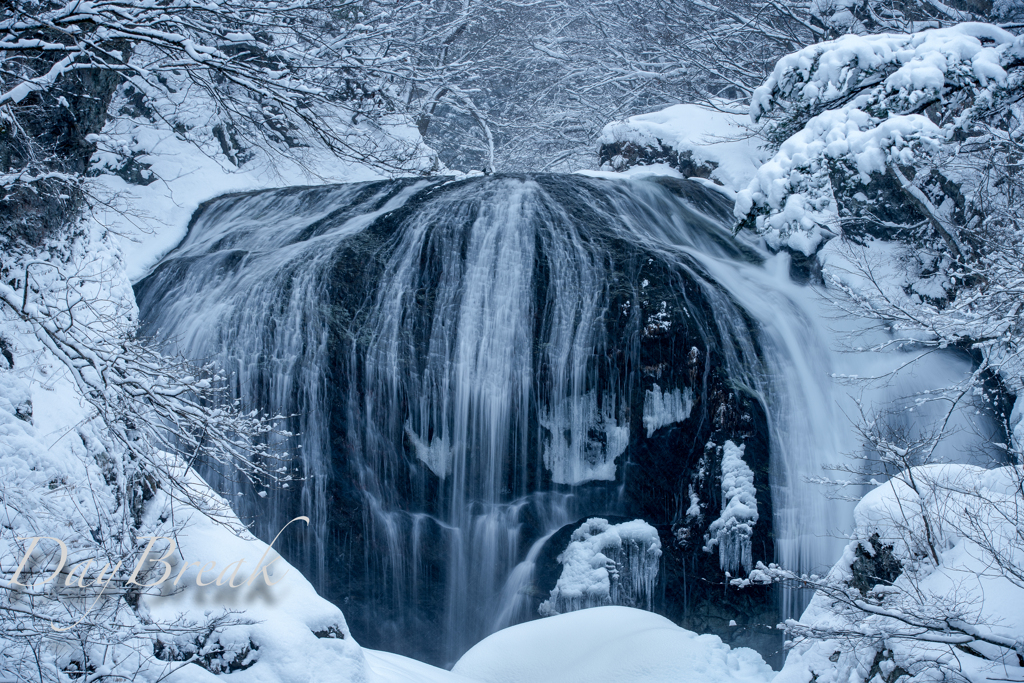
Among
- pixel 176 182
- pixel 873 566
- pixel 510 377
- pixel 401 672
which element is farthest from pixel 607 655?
pixel 176 182

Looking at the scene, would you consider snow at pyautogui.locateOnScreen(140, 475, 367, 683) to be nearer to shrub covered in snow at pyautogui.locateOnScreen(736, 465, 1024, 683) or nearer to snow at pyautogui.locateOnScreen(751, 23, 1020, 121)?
shrub covered in snow at pyautogui.locateOnScreen(736, 465, 1024, 683)

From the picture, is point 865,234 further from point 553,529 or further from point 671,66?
point 671,66

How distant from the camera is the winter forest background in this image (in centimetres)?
325

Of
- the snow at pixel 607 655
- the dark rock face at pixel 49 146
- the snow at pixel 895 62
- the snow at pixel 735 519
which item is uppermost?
the snow at pixel 895 62

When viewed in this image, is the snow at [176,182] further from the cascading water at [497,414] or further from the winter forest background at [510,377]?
the cascading water at [497,414]

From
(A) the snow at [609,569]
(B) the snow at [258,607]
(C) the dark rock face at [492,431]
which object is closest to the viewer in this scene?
(B) the snow at [258,607]

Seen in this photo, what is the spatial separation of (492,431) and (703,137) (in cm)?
589

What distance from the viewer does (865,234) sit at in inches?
333

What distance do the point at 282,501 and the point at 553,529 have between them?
Result: 2.60 m

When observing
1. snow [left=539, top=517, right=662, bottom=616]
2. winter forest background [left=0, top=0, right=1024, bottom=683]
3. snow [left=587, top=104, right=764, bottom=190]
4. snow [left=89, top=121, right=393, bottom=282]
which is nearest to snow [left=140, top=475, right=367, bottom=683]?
winter forest background [left=0, top=0, right=1024, bottom=683]

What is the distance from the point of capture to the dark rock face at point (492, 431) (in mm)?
6707

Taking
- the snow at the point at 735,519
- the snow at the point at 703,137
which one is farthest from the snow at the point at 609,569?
the snow at the point at 703,137

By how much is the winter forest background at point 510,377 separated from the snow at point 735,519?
0.09ft

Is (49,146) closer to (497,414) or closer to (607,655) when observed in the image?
(497,414)
